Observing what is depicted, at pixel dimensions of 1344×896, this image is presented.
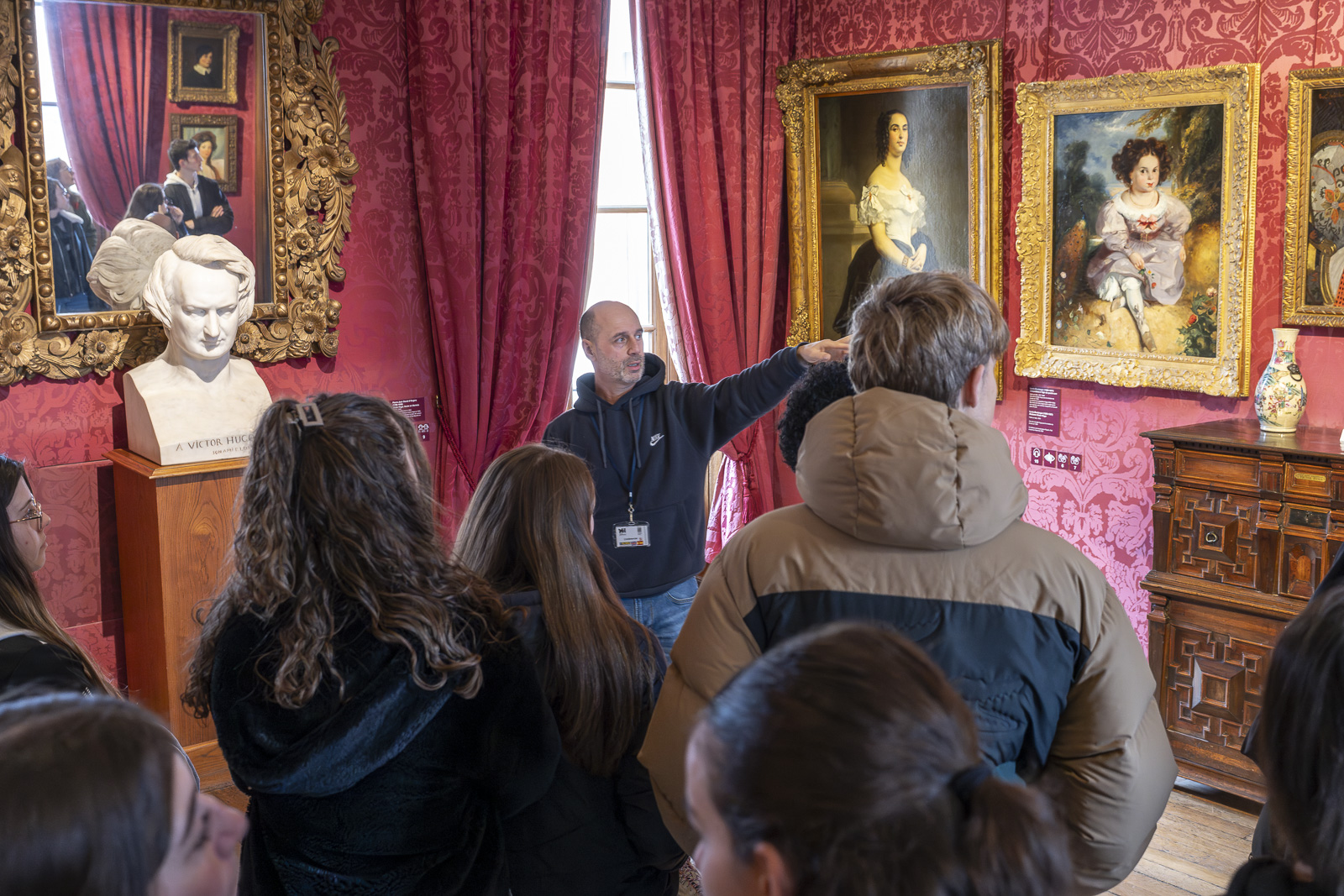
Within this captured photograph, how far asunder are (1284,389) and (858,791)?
3.72 meters

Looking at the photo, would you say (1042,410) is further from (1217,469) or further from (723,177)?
(723,177)

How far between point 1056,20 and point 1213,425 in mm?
1807

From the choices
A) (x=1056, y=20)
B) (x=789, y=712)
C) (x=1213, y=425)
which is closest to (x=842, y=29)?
(x=1056, y=20)

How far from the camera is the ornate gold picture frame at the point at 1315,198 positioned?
3869 mm

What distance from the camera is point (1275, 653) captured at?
4.24ft

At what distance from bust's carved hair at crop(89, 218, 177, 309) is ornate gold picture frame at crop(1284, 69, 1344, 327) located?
3979 millimetres

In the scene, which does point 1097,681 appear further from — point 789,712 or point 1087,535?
point 1087,535

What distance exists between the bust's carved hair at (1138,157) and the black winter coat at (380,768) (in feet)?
11.8

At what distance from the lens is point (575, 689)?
6.63ft

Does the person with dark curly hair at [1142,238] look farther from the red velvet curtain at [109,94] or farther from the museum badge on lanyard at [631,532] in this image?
the red velvet curtain at [109,94]

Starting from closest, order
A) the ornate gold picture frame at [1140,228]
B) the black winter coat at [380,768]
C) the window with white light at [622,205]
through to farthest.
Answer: the black winter coat at [380,768] < the ornate gold picture frame at [1140,228] < the window with white light at [622,205]

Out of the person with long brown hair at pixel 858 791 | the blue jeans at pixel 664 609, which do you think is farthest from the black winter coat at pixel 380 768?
the blue jeans at pixel 664 609

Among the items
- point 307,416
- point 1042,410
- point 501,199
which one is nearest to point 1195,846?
point 1042,410

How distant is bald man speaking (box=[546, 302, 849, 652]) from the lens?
371 cm
